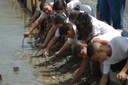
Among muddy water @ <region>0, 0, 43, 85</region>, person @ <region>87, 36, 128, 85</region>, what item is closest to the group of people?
person @ <region>87, 36, 128, 85</region>

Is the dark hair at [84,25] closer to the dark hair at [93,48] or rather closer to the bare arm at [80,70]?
the bare arm at [80,70]

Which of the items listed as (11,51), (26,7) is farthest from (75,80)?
(26,7)

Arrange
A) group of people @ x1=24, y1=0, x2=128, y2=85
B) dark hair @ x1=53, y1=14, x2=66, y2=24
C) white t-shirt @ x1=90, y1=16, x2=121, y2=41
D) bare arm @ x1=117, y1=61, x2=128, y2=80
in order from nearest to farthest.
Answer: bare arm @ x1=117, y1=61, x2=128, y2=80
group of people @ x1=24, y1=0, x2=128, y2=85
white t-shirt @ x1=90, y1=16, x2=121, y2=41
dark hair @ x1=53, y1=14, x2=66, y2=24

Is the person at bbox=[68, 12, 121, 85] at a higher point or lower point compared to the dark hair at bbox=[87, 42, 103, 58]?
lower

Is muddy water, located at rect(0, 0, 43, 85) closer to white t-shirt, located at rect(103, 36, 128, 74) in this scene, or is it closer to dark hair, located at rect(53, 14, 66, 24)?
dark hair, located at rect(53, 14, 66, 24)

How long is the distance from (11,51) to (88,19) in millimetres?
2852

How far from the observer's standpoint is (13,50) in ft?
28.3

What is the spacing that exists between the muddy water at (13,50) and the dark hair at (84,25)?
105cm

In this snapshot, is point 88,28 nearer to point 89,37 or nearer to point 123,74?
point 89,37

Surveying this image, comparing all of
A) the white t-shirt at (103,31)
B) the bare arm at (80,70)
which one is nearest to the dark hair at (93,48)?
the white t-shirt at (103,31)

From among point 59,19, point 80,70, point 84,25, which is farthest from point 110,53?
point 59,19

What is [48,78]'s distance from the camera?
677 centimetres

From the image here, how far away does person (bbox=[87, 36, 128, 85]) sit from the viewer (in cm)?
505

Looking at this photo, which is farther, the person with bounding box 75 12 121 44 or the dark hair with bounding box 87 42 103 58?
the person with bounding box 75 12 121 44
